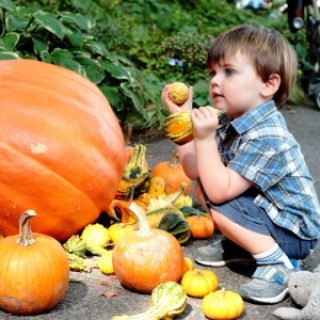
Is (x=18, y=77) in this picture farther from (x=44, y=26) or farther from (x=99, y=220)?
(x=44, y=26)

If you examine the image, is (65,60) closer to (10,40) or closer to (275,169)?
(10,40)

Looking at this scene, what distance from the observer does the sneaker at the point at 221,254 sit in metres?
3.32

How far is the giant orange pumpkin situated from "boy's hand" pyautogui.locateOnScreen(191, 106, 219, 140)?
1.86ft

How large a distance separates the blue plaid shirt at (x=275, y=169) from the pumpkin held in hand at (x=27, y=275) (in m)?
0.91

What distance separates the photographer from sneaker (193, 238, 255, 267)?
332 centimetres

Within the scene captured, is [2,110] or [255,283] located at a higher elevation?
[2,110]

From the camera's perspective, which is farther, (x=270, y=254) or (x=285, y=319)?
(x=270, y=254)

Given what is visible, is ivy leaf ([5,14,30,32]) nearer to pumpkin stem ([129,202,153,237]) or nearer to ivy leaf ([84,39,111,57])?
ivy leaf ([84,39,111,57])

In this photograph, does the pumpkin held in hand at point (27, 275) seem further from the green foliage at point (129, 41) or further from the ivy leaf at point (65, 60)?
the ivy leaf at point (65, 60)

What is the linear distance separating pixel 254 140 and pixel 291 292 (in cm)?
67

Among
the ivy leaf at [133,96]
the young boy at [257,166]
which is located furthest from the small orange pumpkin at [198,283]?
the ivy leaf at [133,96]

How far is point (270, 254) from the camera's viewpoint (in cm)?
305

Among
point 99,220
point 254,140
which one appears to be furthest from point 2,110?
point 254,140

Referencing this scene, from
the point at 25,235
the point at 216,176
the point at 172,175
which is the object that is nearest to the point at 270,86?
the point at 216,176
